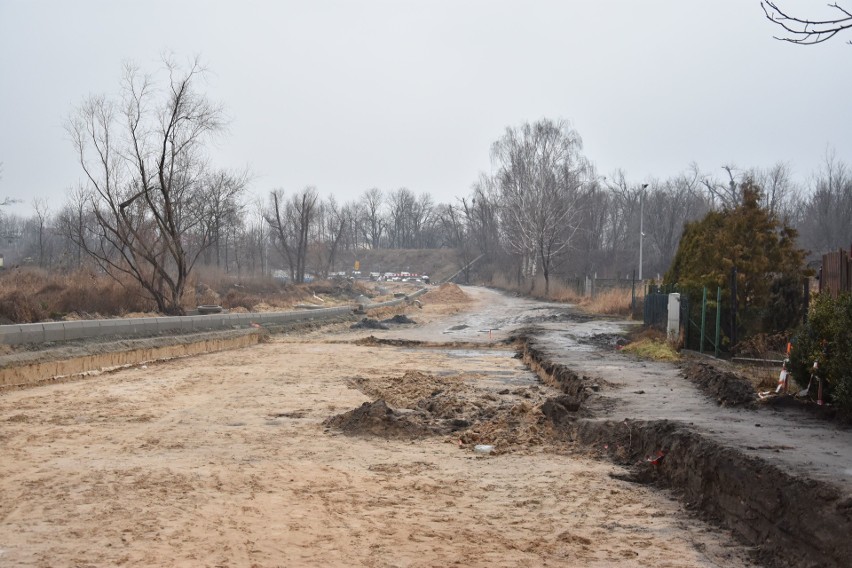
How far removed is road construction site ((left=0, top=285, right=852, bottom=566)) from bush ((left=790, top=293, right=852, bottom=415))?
529mm

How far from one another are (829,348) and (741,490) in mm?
3600

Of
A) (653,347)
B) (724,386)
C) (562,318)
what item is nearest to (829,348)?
(724,386)

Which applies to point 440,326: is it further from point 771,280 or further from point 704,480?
point 704,480

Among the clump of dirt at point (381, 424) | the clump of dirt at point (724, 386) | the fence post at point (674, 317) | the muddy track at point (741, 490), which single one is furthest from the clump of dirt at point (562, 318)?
the muddy track at point (741, 490)

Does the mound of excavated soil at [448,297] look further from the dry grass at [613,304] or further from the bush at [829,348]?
the bush at [829,348]

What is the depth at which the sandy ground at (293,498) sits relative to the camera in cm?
594

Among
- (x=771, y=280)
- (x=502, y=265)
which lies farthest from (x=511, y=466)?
(x=502, y=265)

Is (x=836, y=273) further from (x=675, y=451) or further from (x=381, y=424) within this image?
(x=381, y=424)

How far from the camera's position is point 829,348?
9.71 metres

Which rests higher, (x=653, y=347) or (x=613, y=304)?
(x=613, y=304)

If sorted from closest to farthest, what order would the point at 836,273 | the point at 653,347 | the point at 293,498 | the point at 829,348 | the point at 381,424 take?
the point at 293,498 < the point at 829,348 < the point at 381,424 < the point at 836,273 < the point at 653,347

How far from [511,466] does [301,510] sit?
2.86m

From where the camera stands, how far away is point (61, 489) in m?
Answer: 7.63

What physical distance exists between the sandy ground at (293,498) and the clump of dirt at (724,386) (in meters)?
2.83
